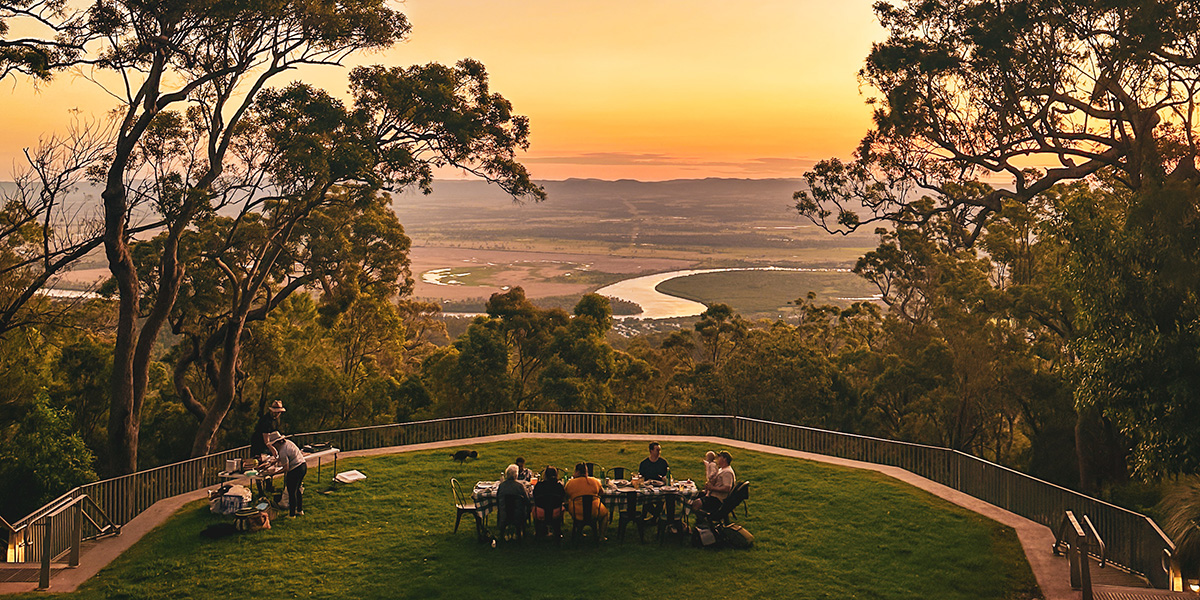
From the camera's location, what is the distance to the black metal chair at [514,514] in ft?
42.2

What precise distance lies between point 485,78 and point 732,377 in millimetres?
18069

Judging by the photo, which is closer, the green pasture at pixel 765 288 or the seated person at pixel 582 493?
the seated person at pixel 582 493

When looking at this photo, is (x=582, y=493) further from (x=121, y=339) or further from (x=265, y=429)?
(x=121, y=339)

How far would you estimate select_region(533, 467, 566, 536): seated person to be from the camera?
12.9 m

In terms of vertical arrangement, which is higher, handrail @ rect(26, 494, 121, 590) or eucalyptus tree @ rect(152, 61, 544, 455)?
eucalyptus tree @ rect(152, 61, 544, 455)

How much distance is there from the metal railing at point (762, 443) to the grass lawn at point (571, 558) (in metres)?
1.10

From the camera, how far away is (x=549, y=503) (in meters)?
13.0

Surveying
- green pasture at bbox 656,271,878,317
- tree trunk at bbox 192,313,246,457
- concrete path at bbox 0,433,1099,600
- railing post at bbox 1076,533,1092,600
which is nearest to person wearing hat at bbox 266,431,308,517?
concrete path at bbox 0,433,1099,600

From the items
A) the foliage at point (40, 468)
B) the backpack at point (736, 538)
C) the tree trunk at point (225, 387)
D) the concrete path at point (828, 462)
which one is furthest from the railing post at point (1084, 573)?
the foliage at point (40, 468)

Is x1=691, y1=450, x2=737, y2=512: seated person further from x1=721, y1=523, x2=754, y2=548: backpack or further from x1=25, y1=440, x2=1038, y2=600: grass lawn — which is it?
x1=25, y1=440, x2=1038, y2=600: grass lawn

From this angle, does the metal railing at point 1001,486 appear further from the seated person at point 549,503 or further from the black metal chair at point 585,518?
the seated person at point 549,503

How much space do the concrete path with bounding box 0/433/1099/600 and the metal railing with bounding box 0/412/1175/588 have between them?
0.32 m

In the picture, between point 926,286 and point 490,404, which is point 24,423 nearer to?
point 490,404

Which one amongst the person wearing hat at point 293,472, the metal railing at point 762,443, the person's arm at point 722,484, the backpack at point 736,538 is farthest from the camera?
the person wearing hat at point 293,472
